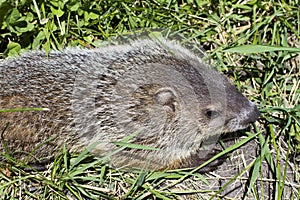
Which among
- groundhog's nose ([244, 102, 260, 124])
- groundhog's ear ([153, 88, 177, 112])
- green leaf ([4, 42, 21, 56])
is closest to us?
groundhog's ear ([153, 88, 177, 112])

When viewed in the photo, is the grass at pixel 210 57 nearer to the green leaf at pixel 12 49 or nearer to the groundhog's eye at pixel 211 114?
the green leaf at pixel 12 49

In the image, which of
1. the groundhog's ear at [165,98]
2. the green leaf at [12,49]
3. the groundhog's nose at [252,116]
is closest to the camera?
the groundhog's ear at [165,98]

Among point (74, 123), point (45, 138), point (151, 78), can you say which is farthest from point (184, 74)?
point (45, 138)

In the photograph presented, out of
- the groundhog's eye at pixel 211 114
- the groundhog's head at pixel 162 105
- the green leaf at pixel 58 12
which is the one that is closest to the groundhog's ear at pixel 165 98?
the groundhog's head at pixel 162 105

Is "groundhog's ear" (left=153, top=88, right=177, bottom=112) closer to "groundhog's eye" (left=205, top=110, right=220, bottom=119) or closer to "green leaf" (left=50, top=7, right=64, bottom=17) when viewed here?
"groundhog's eye" (left=205, top=110, right=220, bottom=119)

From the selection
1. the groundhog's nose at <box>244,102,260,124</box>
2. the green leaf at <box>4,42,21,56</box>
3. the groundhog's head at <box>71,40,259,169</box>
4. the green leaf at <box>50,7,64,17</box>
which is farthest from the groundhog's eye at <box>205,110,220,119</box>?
the green leaf at <box>4,42,21,56</box>

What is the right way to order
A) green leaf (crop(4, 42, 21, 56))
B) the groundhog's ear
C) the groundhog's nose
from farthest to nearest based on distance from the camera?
green leaf (crop(4, 42, 21, 56)) → the groundhog's nose → the groundhog's ear

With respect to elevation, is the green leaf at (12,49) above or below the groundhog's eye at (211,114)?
below

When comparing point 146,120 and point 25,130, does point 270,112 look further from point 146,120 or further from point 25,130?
point 25,130
